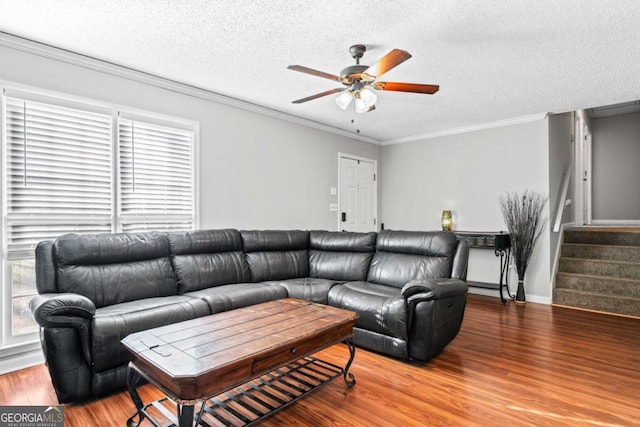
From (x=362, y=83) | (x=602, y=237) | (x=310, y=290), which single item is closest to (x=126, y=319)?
(x=310, y=290)

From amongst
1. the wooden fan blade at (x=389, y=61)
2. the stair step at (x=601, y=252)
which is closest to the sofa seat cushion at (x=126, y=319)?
the wooden fan blade at (x=389, y=61)

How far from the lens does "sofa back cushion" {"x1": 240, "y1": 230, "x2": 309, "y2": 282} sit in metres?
3.78

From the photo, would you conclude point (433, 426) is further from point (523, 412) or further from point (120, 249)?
point (120, 249)

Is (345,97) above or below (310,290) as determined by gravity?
Result: above

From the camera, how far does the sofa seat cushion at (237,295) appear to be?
111 inches

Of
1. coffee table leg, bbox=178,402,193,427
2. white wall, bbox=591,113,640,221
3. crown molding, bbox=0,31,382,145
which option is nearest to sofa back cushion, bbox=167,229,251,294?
crown molding, bbox=0,31,382,145

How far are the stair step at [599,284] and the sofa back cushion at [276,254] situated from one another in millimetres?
3628

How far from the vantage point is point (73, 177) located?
293 cm

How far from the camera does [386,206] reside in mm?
6406

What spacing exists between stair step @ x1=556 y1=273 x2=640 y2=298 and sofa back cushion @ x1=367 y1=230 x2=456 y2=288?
2.58 m

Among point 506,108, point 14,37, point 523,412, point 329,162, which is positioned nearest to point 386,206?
point 329,162

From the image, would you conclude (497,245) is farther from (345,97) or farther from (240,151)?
(240,151)

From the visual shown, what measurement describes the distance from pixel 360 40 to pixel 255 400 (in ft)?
8.82

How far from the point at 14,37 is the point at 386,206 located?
17.7 feet
